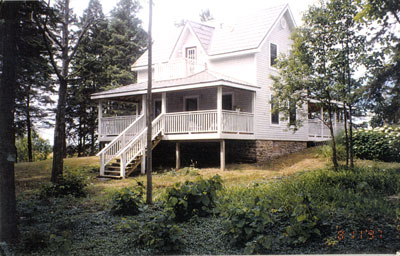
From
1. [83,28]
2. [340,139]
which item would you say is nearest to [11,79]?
[83,28]

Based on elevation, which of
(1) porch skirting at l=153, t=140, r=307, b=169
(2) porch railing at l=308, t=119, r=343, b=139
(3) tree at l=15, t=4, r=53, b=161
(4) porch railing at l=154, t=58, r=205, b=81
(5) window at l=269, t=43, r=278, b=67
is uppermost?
(5) window at l=269, t=43, r=278, b=67

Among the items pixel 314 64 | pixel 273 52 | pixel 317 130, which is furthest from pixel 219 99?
pixel 317 130

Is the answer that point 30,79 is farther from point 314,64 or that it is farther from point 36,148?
point 314,64

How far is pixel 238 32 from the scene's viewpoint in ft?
52.3

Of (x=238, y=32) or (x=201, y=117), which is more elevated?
(x=238, y=32)

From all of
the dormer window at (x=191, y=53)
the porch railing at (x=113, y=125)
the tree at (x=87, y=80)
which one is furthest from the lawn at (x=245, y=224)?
the dormer window at (x=191, y=53)

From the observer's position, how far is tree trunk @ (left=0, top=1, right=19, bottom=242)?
5.01m

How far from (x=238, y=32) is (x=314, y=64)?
664 centimetres

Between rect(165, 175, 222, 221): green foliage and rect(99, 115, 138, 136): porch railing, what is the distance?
9863 millimetres

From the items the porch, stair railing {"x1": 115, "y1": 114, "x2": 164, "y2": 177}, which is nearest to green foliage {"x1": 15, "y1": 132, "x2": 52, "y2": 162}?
stair railing {"x1": 115, "y1": 114, "x2": 164, "y2": 177}

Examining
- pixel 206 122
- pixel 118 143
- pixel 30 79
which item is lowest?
pixel 118 143

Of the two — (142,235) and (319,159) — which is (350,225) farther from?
(319,159)

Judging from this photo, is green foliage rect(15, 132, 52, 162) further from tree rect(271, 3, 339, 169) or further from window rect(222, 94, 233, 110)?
tree rect(271, 3, 339, 169)

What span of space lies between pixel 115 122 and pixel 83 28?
7339mm
